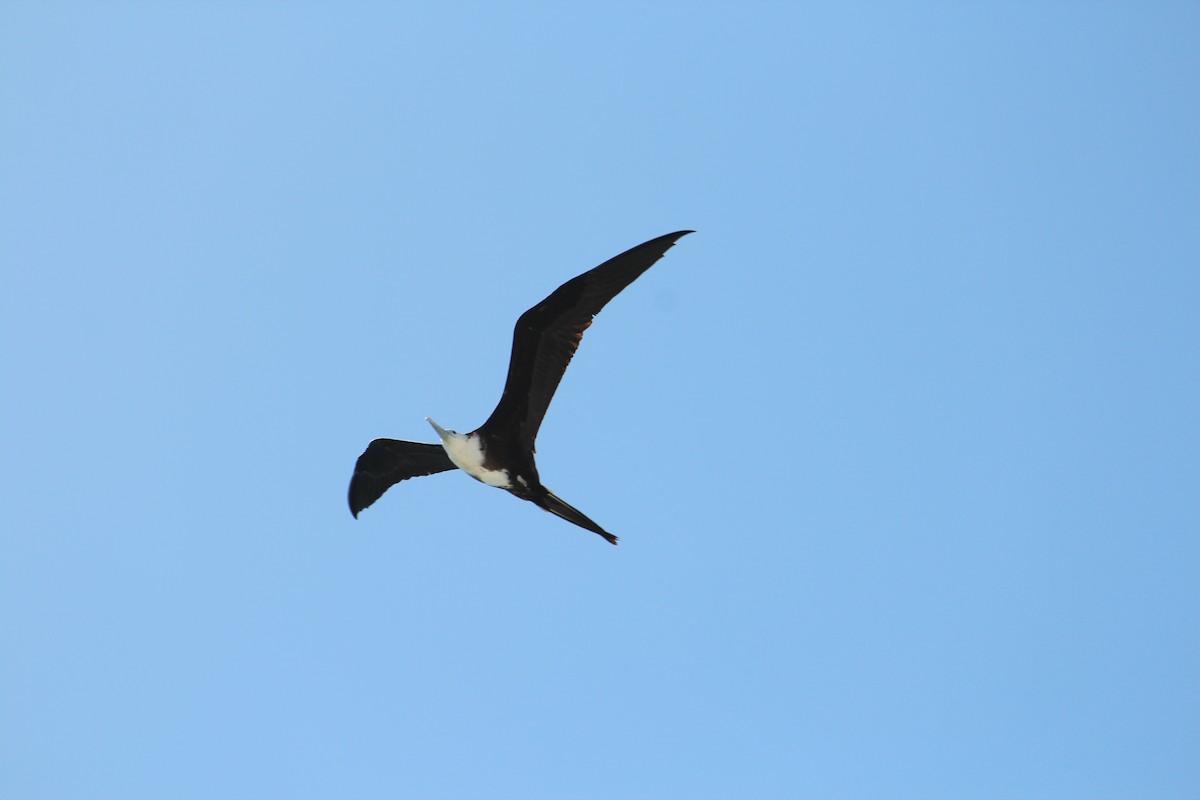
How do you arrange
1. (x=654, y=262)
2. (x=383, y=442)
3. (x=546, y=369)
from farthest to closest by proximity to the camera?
(x=383, y=442) → (x=546, y=369) → (x=654, y=262)

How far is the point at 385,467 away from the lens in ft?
39.4

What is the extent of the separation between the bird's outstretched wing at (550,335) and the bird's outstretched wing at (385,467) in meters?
1.45

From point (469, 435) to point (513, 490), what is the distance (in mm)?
770

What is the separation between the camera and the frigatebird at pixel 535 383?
963 cm

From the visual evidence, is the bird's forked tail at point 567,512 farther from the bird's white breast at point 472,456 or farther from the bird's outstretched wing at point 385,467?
the bird's outstretched wing at point 385,467

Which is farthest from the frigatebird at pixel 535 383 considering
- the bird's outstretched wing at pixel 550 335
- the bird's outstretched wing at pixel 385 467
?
the bird's outstretched wing at pixel 385 467

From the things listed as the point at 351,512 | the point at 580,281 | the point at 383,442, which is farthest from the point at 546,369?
the point at 351,512

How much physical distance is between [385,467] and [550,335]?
3281 mm

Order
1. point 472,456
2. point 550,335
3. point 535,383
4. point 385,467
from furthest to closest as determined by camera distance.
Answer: point 385,467 < point 472,456 < point 535,383 < point 550,335

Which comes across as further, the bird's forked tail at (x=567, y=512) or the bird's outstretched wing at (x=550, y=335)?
the bird's forked tail at (x=567, y=512)

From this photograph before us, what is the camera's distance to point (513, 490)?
35.2ft

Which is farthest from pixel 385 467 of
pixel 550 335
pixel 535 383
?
pixel 550 335

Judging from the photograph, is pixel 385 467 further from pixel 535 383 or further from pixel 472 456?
pixel 535 383

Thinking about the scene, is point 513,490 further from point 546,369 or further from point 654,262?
point 654,262
